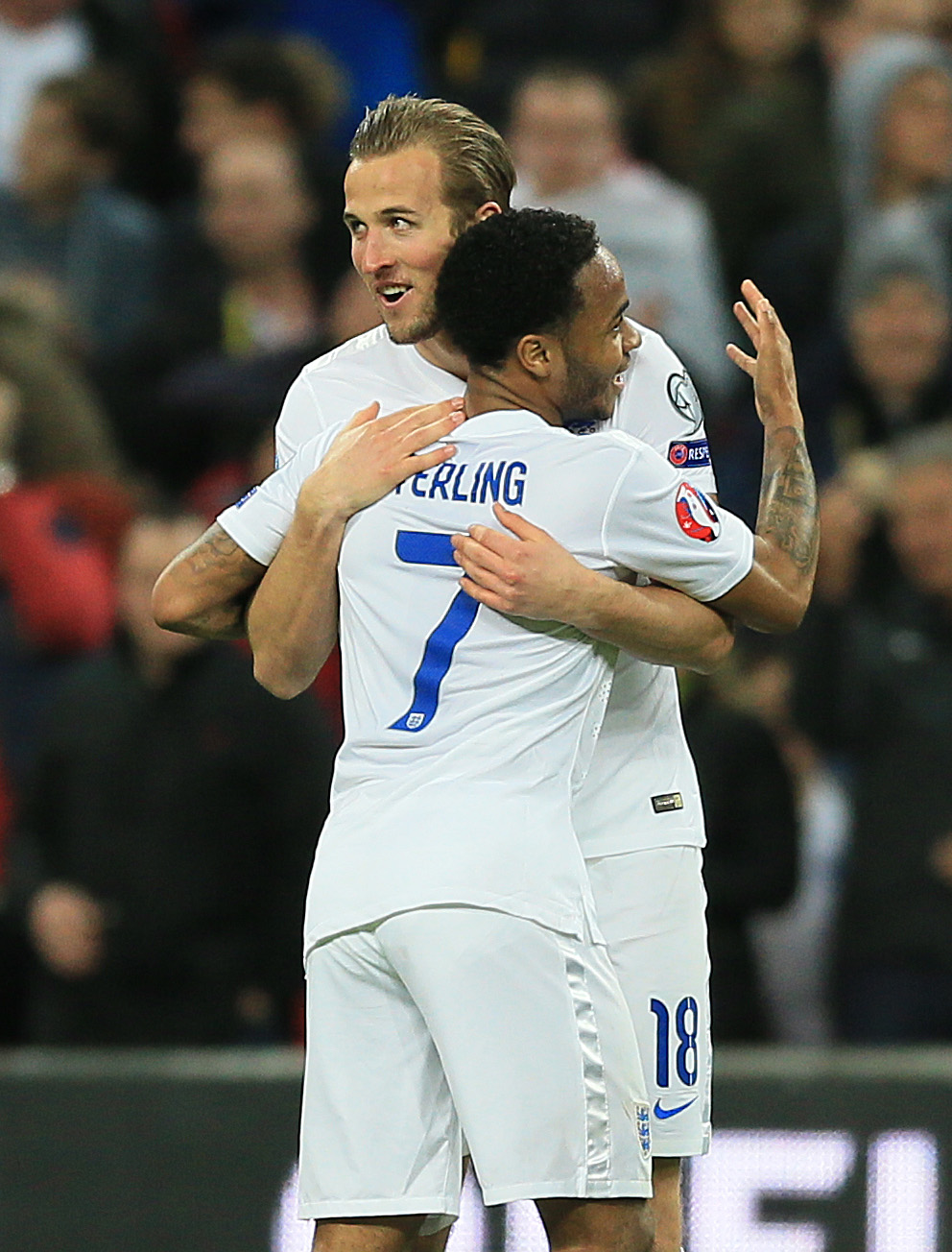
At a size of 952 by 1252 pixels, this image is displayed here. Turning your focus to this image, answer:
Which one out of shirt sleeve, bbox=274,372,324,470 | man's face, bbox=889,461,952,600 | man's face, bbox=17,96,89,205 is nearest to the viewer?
shirt sleeve, bbox=274,372,324,470

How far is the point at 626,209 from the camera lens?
8.33 m

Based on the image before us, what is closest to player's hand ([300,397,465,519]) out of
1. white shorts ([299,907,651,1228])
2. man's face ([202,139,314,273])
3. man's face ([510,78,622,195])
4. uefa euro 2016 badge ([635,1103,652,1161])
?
white shorts ([299,907,651,1228])

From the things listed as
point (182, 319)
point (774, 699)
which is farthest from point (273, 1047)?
point (182, 319)

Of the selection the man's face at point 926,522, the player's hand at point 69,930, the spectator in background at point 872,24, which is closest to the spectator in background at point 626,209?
the man's face at point 926,522

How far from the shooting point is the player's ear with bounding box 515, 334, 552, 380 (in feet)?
11.6

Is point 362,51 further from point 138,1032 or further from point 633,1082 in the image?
point 633,1082

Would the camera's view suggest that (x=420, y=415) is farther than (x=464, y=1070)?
Yes

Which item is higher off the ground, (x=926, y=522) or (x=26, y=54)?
(x=26, y=54)

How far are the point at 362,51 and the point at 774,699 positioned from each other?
3935mm

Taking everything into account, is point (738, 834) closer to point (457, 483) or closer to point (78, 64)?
point (457, 483)

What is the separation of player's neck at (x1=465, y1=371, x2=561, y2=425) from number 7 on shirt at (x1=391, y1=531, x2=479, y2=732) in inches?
8.2

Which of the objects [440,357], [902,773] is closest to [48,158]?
[902,773]

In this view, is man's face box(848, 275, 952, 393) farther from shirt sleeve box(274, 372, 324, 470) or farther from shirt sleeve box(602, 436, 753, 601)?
shirt sleeve box(602, 436, 753, 601)

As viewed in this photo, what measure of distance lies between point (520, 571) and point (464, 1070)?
0.69 metres
